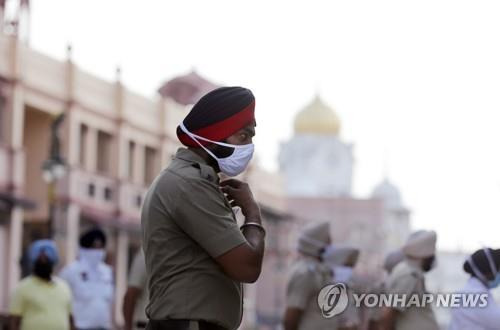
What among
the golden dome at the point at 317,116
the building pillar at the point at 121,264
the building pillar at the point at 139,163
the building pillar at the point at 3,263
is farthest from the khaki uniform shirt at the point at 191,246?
the golden dome at the point at 317,116

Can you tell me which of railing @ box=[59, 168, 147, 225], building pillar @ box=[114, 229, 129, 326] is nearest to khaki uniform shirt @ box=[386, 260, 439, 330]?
railing @ box=[59, 168, 147, 225]

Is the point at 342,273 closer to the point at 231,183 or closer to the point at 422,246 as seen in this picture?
the point at 422,246

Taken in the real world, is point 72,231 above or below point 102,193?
below

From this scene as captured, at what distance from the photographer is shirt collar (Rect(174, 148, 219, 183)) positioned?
671cm

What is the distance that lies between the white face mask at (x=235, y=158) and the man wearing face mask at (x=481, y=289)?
3.50m

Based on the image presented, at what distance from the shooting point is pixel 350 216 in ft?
329

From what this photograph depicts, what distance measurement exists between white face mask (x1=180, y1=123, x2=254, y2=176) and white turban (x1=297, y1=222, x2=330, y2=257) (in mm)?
7251

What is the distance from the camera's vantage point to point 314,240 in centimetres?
1412

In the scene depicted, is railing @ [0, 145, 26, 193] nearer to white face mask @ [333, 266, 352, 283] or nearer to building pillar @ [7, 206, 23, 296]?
building pillar @ [7, 206, 23, 296]

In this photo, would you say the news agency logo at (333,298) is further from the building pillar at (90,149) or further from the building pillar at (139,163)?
the building pillar at (139,163)

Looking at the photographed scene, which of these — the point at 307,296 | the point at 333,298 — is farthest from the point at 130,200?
the point at 333,298

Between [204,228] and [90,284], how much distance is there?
8.75 metres

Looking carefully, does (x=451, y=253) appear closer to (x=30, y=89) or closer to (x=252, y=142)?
(x=30, y=89)

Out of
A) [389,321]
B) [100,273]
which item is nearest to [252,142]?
[389,321]
